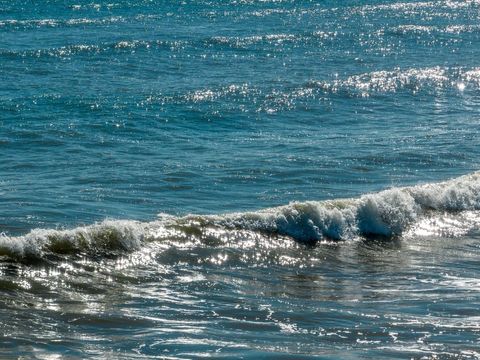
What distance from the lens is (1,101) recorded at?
72.2 feet

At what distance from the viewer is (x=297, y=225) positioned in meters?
13.0

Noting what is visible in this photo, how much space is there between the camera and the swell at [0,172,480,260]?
11.2 meters

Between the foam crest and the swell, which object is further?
the swell

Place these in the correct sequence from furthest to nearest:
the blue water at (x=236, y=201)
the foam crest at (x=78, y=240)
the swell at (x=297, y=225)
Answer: the swell at (x=297, y=225) < the foam crest at (x=78, y=240) < the blue water at (x=236, y=201)

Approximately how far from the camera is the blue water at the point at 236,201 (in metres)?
8.93

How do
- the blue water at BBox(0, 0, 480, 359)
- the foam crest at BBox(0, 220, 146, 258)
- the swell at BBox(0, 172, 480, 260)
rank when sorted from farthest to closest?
the swell at BBox(0, 172, 480, 260), the foam crest at BBox(0, 220, 146, 258), the blue water at BBox(0, 0, 480, 359)

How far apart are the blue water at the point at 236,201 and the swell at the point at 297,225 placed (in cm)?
3

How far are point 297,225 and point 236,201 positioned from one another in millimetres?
1595

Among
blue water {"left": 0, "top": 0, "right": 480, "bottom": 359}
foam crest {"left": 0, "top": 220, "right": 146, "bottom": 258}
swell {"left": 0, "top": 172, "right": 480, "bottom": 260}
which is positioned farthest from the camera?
swell {"left": 0, "top": 172, "right": 480, "bottom": 260}

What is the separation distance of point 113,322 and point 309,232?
14.9 ft

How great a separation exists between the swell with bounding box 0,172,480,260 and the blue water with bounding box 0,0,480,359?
0.03 meters

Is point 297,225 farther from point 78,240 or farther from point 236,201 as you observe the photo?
point 78,240

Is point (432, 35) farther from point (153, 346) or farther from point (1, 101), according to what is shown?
point (153, 346)

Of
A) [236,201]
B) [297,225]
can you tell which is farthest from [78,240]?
[236,201]
